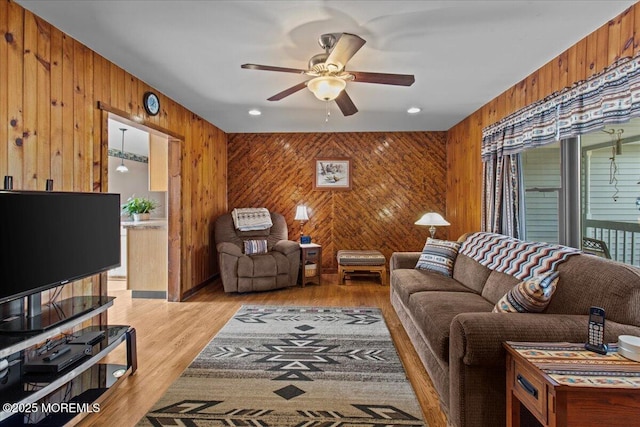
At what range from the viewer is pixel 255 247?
4.95 meters

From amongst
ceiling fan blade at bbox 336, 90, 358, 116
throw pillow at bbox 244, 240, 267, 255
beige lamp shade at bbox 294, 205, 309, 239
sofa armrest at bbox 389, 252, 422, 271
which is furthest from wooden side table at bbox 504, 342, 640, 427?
beige lamp shade at bbox 294, 205, 309, 239

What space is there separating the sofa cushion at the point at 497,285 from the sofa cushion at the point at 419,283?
0.77 feet

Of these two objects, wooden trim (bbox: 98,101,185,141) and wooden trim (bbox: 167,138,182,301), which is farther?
wooden trim (bbox: 167,138,182,301)

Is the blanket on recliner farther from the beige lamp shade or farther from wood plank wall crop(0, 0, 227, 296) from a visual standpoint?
wood plank wall crop(0, 0, 227, 296)

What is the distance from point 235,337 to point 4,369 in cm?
164

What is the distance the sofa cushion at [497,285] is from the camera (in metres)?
2.52

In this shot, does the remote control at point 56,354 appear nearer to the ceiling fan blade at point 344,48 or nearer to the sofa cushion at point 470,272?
the ceiling fan blade at point 344,48

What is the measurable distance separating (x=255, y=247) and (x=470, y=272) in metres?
3.00

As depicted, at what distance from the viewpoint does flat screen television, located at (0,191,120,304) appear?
5.63 ft

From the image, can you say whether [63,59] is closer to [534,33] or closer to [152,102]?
[152,102]

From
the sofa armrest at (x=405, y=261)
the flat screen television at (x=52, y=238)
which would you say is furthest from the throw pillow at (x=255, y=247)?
the flat screen television at (x=52, y=238)

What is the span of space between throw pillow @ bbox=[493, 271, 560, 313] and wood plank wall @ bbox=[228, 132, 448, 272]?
3791 millimetres

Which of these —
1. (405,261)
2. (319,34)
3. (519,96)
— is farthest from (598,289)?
(319,34)

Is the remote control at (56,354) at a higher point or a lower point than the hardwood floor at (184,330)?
higher
